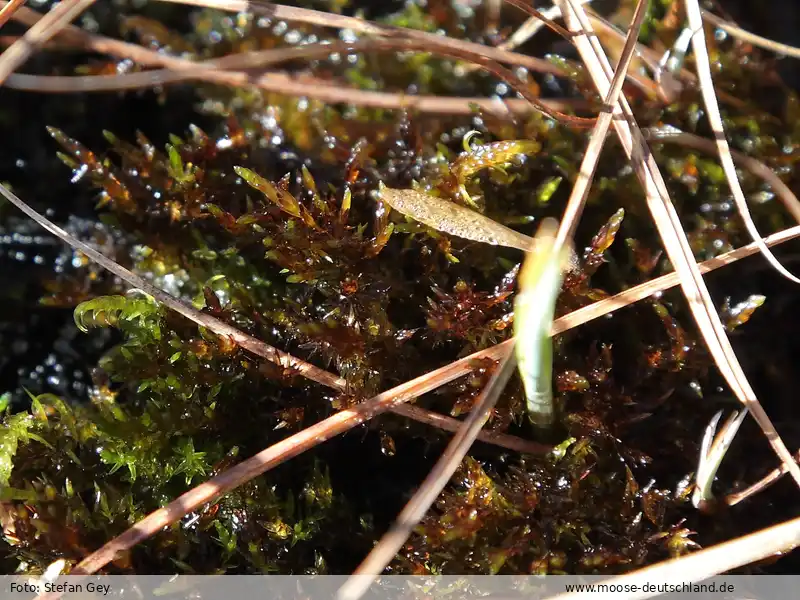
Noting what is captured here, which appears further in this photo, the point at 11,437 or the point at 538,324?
the point at 11,437

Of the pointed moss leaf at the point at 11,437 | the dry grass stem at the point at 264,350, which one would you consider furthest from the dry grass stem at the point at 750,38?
the pointed moss leaf at the point at 11,437

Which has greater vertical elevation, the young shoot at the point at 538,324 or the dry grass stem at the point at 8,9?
the dry grass stem at the point at 8,9

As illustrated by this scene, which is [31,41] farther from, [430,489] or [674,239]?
[674,239]

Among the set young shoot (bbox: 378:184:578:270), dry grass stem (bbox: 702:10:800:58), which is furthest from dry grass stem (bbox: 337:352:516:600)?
dry grass stem (bbox: 702:10:800:58)

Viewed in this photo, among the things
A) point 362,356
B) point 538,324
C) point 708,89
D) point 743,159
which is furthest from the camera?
point 743,159

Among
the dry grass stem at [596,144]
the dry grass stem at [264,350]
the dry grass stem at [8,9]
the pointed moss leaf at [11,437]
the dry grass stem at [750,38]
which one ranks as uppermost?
the dry grass stem at [8,9]

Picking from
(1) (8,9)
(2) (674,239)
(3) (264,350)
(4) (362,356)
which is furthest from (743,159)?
(1) (8,9)

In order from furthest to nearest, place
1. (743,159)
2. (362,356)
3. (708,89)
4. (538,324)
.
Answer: (743,159), (708,89), (362,356), (538,324)

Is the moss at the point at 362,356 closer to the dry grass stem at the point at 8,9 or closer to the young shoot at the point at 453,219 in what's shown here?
the young shoot at the point at 453,219

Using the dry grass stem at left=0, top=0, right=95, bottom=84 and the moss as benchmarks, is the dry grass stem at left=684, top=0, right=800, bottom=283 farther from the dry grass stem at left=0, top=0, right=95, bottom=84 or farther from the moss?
the dry grass stem at left=0, top=0, right=95, bottom=84

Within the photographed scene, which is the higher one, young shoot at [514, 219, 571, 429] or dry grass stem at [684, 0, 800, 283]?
dry grass stem at [684, 0, 800, 283]
